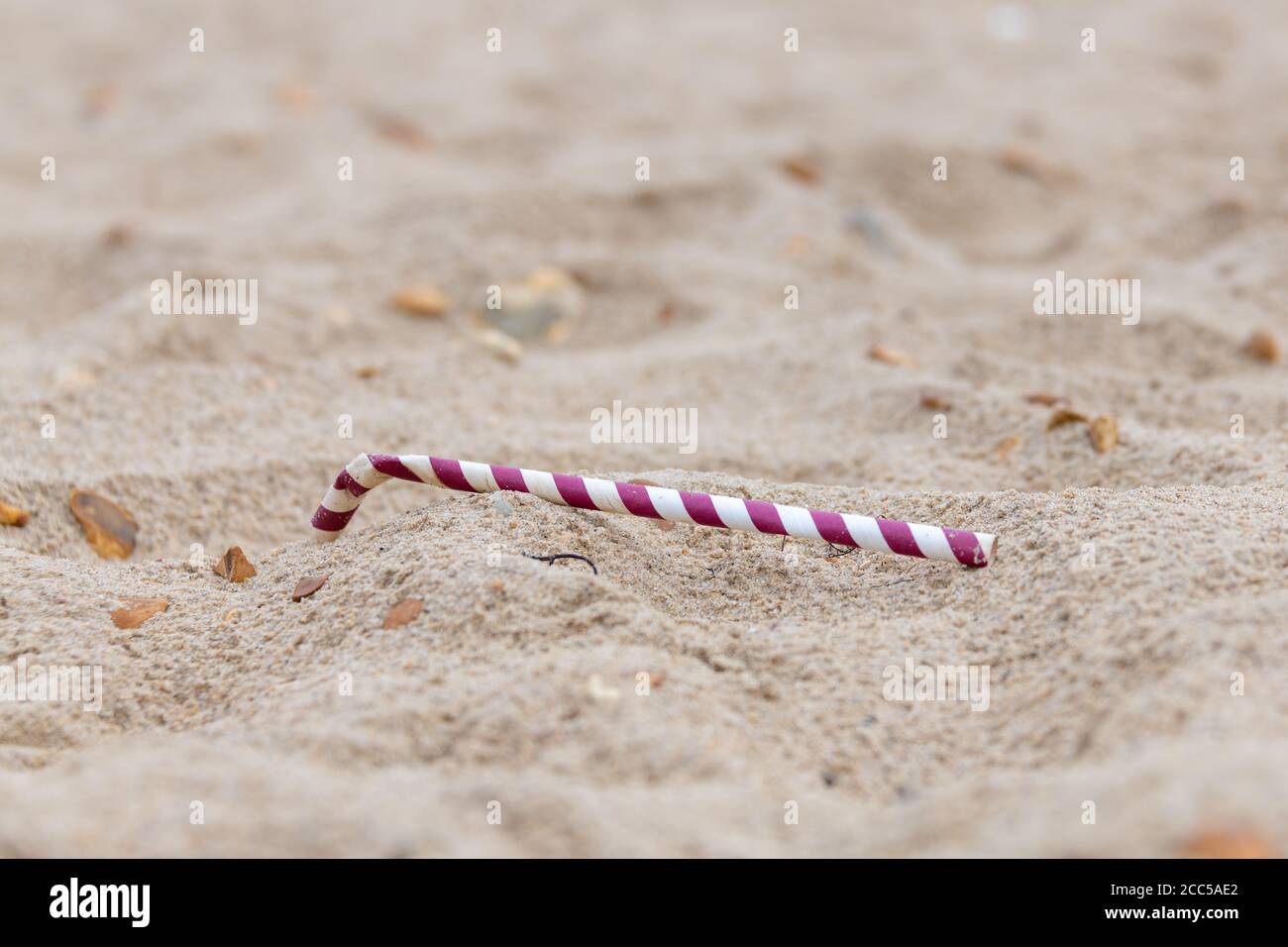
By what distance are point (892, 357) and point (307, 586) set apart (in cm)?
161

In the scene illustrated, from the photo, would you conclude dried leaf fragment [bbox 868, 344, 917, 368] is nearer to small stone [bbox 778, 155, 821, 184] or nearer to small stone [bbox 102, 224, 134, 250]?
small stone [bbox 778, 155, 821, 184]

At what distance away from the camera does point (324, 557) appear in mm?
2000

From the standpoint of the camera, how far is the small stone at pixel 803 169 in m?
4.06

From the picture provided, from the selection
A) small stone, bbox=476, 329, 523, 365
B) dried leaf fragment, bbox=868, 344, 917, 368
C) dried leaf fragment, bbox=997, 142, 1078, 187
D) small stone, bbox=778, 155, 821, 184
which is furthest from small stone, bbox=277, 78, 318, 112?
dried leaf fragment, bbox=868, 344, 917, 368

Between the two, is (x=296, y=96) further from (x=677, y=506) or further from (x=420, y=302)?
(x=677, y=506)

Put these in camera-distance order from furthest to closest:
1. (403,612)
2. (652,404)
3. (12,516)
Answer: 1. (652,404)
2. (12,516)
3. (403,612)

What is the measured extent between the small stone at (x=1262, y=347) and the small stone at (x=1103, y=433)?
73 centimetres

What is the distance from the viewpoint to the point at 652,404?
2896mm

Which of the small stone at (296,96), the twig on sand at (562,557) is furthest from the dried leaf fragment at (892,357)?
the small stone at (296,96)

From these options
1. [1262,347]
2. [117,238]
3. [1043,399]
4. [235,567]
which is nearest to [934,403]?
[1043,399]

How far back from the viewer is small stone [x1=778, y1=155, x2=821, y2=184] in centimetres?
A: 406

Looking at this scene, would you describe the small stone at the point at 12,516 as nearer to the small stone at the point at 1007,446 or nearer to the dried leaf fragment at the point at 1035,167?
the small stone at the point at 1007,446

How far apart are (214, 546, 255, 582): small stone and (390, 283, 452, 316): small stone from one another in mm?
1357
